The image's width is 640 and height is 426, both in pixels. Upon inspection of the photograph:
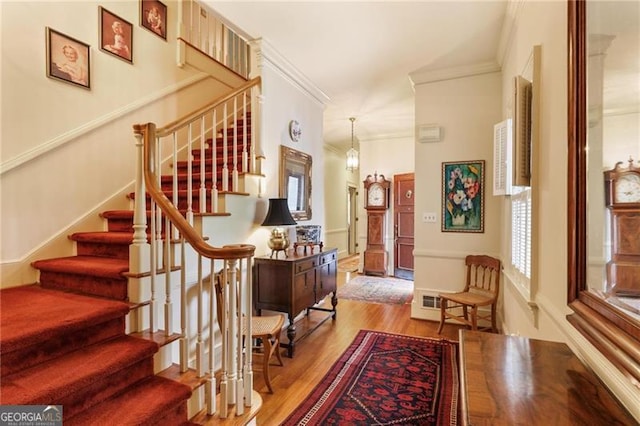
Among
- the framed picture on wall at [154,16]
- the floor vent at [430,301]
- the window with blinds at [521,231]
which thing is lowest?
the floor vent at [430,301]

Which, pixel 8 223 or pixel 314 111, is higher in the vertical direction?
pixel 314 111

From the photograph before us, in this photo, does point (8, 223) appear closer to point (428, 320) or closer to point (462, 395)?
point (462, 395)

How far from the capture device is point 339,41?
9.91 feet

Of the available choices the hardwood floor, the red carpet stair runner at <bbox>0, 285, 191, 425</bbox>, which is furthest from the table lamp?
the red carpet stair runner at <bbox>0, 285, 191, 425</bbox>

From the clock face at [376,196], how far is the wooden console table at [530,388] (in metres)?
5.28

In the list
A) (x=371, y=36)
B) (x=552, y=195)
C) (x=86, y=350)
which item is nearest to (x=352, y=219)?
(x=371, y=36)

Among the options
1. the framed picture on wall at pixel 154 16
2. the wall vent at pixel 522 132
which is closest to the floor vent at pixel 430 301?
the wall vent at pixel 522 132

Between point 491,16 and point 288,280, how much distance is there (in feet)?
9.70

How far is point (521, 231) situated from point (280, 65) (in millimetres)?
2874

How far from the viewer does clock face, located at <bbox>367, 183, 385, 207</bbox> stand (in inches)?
250

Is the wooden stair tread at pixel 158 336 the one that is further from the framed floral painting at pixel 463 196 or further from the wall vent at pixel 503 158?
the framed floral painting at pixel 463 196

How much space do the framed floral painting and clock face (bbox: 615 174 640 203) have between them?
112 inches

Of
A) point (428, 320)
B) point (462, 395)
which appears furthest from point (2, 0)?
point (428, 320)

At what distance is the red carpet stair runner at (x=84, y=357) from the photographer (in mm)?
1388
